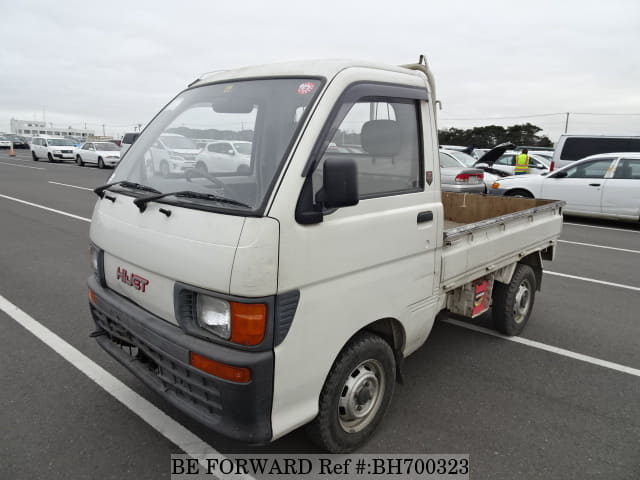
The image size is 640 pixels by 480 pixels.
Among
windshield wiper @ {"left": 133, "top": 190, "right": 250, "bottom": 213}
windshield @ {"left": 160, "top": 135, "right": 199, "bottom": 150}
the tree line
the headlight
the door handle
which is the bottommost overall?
the headlight

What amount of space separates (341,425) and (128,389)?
1.66 meters

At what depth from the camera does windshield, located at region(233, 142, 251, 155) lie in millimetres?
2780

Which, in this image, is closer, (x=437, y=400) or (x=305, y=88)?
(x=305, y=88)

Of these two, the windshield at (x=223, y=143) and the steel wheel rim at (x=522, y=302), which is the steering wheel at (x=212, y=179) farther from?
the steel wheel rim at (x=522, y=302)

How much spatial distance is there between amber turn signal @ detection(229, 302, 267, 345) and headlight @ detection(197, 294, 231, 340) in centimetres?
4

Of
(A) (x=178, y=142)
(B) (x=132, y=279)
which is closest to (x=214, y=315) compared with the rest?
(B) (x=132, y=279)

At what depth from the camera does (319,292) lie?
7.63ft

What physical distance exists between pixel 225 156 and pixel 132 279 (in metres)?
0.90

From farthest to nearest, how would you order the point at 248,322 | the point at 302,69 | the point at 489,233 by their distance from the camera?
the point at 489,233 → the point at 302,69 → the point at 248,322

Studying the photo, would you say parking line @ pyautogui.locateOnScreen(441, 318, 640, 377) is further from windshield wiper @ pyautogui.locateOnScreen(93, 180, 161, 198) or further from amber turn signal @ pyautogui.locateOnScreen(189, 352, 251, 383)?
windshield wiper @ pyautogui.locateOnScreen(93, 180, 161, 198)

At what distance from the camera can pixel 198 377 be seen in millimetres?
2273

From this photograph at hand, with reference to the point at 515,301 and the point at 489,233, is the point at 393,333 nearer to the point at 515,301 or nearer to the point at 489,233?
the point at 489,233

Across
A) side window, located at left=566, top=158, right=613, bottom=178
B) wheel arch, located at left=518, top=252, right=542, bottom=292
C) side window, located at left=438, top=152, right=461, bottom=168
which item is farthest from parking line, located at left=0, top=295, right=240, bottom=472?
side window, located at left=566, top=158, right=613, bottom=178

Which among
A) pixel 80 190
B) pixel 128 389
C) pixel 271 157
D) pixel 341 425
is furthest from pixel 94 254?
pixel 80 190
